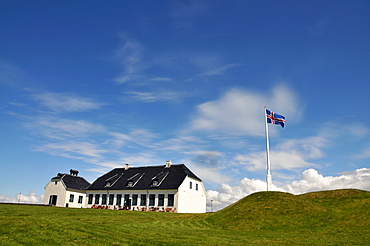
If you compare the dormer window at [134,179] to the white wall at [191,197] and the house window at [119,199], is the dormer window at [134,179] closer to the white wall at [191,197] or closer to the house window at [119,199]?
the house window at [119,199]

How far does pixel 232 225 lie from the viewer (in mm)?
30500

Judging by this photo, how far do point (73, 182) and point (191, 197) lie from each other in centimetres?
3211

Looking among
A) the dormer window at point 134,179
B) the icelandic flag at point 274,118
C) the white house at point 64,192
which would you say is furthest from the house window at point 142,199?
the icelandic flag at point 274,118

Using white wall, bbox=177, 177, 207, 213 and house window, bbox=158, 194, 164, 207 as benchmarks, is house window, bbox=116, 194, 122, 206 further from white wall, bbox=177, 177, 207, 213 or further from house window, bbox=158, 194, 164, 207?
white wall, bbox=177, 177, 207, 213

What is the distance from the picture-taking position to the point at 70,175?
236 ft

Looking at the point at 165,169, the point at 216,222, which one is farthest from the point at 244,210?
the point at 165,169

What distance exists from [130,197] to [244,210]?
29.0 meters

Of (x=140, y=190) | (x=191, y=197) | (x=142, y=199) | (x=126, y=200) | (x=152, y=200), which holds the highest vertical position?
(x=140, y=190)

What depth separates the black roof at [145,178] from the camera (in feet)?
182

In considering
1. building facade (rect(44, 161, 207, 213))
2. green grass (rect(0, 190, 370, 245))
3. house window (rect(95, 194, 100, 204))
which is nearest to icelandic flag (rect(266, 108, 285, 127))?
green grass (rect(0, 190, 370, 245))

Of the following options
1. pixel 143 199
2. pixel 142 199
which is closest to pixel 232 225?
pixel 143 199

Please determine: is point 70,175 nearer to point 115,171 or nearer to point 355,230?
point 115,171

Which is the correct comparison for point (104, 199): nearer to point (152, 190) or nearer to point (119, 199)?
point (119, 199)

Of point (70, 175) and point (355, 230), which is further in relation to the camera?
point (70, 175)
